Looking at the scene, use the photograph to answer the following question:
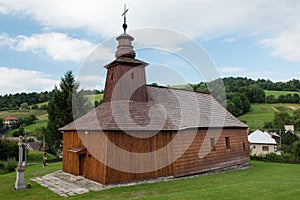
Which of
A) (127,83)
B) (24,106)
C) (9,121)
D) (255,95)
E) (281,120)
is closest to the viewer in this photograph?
(127,83)

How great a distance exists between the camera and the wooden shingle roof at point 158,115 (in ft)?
41.7

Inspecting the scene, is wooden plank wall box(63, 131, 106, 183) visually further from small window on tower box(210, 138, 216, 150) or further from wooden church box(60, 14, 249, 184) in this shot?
small window on tower box(210, 138, 216, 150)

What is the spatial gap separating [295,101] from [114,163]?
6306 centimetres

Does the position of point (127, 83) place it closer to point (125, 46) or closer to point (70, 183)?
point (125, 46)

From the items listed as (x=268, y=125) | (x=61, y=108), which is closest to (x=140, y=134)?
(x=61, y=108)

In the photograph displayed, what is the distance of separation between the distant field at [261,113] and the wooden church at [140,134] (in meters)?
37.6

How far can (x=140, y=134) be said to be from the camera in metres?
12.7

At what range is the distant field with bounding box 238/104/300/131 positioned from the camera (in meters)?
52.6

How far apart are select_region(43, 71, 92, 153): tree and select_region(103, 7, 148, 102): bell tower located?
48.1ft

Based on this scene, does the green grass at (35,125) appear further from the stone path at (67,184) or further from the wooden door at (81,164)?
the wooden door at (81,164)

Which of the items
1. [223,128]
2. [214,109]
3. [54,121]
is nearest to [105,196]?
[223,128]

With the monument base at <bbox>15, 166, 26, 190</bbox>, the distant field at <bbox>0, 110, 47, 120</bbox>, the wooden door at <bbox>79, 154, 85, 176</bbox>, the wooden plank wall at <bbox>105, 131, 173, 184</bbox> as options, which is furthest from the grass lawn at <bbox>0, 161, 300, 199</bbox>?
the distant field at <bbox>0, 110, 47, 120</bbox>

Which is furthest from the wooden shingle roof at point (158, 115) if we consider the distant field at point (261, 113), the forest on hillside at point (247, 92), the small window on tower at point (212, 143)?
the distant field at point (261, 113)

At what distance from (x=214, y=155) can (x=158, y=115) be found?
16.2ft
